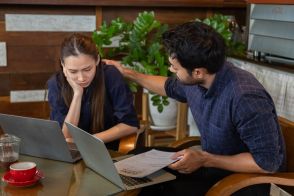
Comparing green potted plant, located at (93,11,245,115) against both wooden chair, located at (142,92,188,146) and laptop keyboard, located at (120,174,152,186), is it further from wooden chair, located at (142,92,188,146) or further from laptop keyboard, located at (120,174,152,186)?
laptop keyboard, located at (120,174,152,186)

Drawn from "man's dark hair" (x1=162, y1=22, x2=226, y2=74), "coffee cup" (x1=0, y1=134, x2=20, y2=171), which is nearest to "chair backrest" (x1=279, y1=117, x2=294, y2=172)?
"man's dark hair" (x1=162, y1=22, x2=226, y2=74)

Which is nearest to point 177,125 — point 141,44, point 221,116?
point 141,44

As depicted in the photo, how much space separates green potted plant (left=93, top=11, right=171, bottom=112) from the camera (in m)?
2.82

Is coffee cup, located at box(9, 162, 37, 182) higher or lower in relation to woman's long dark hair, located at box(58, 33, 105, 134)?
lower

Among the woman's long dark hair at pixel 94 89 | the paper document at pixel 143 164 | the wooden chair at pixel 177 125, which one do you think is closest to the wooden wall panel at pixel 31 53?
the wooden chair at pixel 177 125

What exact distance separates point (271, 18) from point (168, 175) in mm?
1277

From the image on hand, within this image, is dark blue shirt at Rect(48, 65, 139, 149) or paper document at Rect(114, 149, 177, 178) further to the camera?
dark blue shirt at Rect(48, 65, 139, 149)

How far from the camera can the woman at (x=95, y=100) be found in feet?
6.61

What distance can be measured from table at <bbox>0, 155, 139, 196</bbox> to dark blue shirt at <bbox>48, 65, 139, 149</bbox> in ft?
1.87

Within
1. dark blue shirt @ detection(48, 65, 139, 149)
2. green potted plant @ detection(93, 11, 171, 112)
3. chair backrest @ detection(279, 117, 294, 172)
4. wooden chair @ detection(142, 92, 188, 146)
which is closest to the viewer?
chair backrest @ detection(279, 117, 294, 172)

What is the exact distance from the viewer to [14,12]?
2930 millimetres

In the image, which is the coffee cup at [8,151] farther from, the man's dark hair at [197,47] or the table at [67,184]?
the man's dark hair at [197,47]

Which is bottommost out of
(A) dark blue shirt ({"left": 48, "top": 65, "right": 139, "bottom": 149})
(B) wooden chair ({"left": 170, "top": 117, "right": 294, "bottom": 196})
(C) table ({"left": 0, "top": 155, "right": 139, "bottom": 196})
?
(B) wooden chair ({"left": 170, "top": 117, "right": 294, "bottom": 196})

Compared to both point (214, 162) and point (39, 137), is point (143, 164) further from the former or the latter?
point (39, 137)
